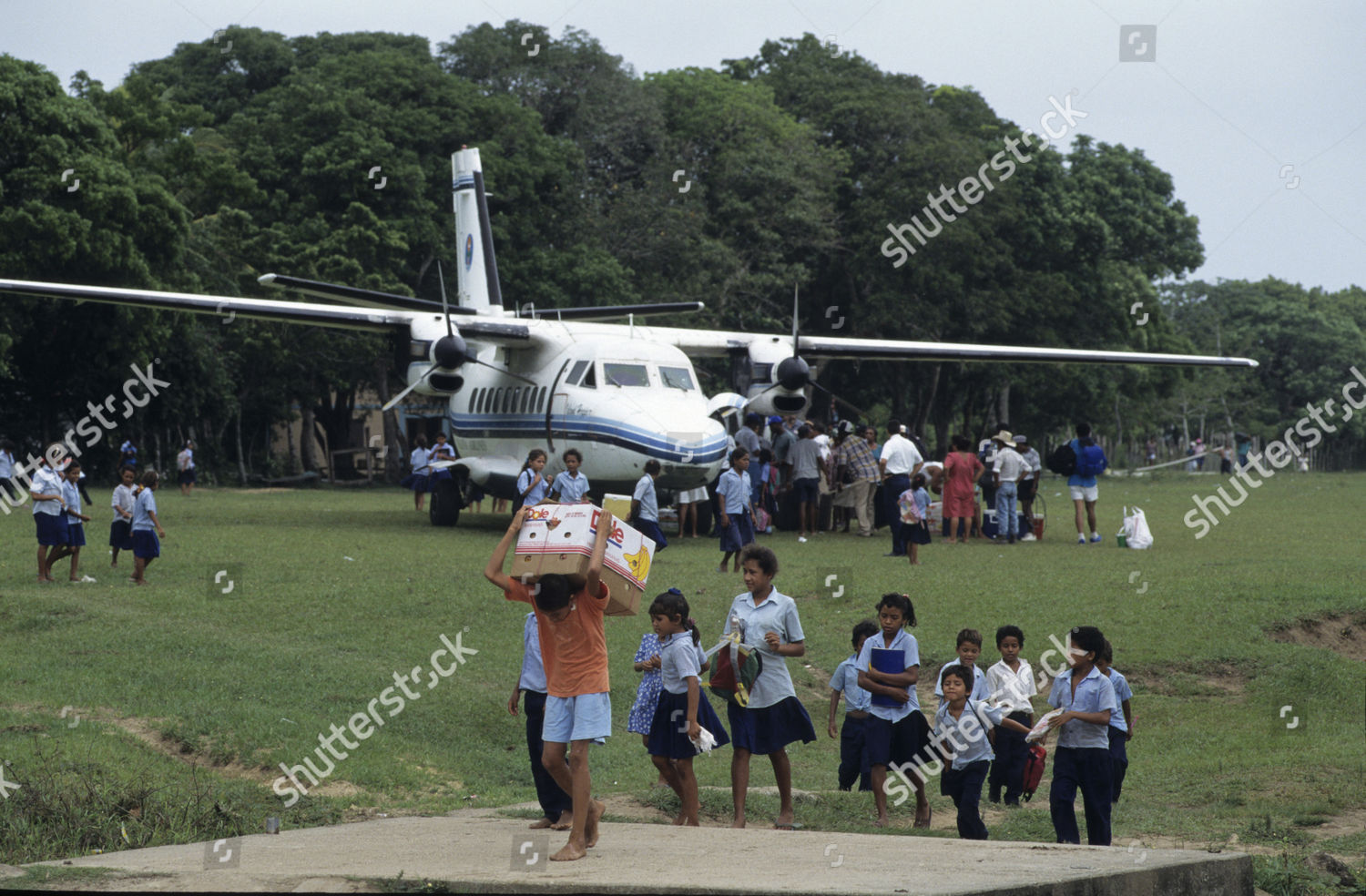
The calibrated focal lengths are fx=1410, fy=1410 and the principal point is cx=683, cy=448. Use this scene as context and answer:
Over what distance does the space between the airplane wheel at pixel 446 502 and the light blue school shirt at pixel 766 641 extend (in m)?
17.3

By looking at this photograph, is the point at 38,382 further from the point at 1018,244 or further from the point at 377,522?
the point at 1018,244

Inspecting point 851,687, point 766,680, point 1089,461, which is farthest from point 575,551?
point 1089,461

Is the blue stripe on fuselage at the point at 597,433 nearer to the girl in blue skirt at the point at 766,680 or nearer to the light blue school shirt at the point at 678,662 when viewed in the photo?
the girl in blue skirt at the point at 766,680

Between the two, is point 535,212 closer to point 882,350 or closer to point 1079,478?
point 882,350

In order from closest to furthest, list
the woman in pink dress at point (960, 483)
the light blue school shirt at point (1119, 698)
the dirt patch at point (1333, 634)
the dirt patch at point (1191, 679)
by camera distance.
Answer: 1. the light blue school shirt at point (1119, 698)
2. the dirt patch at point (1191, 679)
3. the dirt patch at point (1333, 634)
4. the woman in pink dress at point (960, 483)

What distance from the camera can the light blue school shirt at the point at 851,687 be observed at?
8797 millimetres

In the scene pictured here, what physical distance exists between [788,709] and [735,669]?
1.30 feet

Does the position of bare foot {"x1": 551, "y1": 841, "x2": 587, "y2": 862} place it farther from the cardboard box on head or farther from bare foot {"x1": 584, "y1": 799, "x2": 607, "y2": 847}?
the cardboard box on head

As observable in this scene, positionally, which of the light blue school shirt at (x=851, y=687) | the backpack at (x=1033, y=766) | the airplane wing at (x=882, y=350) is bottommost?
the backpack at (x=1033, y=766)

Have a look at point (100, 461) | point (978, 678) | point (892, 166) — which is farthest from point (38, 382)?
point (978, 678)

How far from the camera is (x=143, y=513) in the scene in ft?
53.4

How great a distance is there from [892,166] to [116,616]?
35.9 meters

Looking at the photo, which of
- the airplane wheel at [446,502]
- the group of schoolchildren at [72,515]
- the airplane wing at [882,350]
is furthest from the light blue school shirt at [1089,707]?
the airplane wheel at [446,502]

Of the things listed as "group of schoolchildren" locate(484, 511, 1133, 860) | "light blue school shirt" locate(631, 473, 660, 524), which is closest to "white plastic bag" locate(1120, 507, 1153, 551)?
"light blue school shirt" locate(631, 473, 660, 524)
